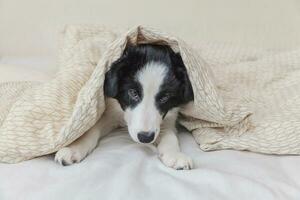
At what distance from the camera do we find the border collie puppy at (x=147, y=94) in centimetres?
125

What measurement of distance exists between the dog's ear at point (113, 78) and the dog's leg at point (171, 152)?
221 mm

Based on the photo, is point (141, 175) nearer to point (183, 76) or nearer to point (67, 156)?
point (67, 156)

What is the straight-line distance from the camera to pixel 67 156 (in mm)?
1200

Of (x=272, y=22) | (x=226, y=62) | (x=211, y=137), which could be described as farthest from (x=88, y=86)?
(x=272, y=22)

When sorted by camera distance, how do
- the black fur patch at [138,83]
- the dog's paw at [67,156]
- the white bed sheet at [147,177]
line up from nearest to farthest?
1. the white bed sheet at [147,177]
2. the dog's paw at [67,156]
3. the black fur patch at [138,83]

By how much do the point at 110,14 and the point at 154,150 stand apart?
4.39ft

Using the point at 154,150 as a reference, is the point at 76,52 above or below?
above

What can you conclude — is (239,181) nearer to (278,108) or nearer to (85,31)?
(278,108)

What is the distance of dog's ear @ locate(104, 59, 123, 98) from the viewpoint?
129 cm

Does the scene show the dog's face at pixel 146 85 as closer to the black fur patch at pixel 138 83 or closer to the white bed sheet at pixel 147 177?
the black fur patch at pixel 138 83

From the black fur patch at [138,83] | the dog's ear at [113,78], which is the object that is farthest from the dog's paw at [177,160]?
the dog's ear at [113,78]

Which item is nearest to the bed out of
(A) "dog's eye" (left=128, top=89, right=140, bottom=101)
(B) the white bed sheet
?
(B) the white bed sheet

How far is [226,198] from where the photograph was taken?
1088 mm

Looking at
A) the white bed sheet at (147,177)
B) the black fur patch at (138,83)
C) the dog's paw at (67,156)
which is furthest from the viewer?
the black fur patch at (138,83)
